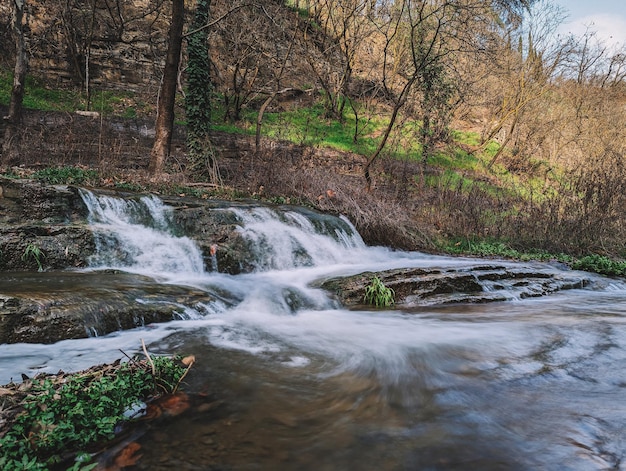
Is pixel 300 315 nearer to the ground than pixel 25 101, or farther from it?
nearer to the ground

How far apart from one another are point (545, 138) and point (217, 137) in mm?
18663

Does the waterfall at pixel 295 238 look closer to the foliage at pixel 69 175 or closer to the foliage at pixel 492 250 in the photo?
the foliage at pixel 492 250

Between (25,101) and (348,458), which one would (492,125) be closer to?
(25,101)

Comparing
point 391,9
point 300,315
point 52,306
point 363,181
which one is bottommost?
point 300,315

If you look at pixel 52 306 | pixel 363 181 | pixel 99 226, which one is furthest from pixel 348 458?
pixel 363 181

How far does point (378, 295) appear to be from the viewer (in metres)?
6.44

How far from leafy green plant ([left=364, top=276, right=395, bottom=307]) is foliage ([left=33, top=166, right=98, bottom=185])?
278 inches

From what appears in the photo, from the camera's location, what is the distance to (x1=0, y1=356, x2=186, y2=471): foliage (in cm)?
195

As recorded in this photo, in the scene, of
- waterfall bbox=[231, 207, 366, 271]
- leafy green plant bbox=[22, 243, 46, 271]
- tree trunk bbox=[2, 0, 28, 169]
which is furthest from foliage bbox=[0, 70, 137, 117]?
leafy green plant bbox=[22, 243, 46, 271]

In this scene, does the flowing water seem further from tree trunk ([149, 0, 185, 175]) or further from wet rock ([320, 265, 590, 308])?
tree trunk ([149, 0, 185, 175])

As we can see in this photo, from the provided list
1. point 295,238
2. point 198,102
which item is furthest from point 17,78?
point 295,238

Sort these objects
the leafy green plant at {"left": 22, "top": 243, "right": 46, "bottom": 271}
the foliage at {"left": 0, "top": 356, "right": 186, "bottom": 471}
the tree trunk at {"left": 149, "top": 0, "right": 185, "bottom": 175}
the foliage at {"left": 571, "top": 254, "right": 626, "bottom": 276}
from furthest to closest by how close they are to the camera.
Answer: the tree trunk at {"left": 149, "top": 0, "right": 185, "bottom": 175} → the foliage at {"left": 571, "top": 254, "right": 626, "bottom": 276} → the leafy green plant at {"left": 22, "top": 243, "right": 46, "bottom": 271} → the foliage at {"left": 0, "top": 356, "right": 186, "bottom": 471}

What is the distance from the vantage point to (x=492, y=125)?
960 inches

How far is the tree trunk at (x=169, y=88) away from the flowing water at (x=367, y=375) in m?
4.68
